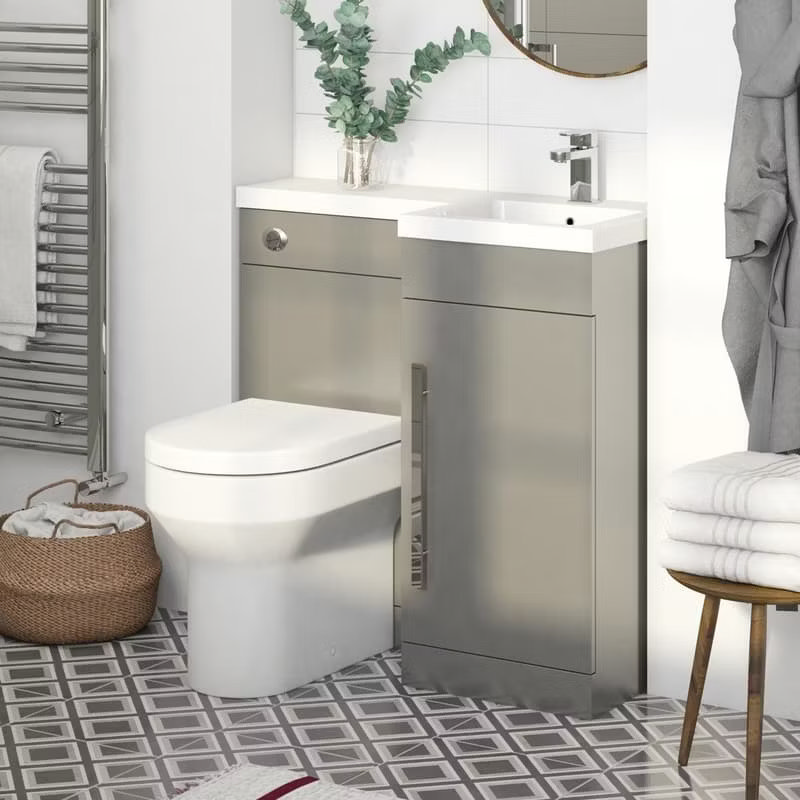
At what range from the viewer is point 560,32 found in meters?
3.56

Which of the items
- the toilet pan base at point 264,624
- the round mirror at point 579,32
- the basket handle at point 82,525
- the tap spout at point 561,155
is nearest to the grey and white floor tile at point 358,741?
the toilet pan base at point 264,624

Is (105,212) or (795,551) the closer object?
(795,551)

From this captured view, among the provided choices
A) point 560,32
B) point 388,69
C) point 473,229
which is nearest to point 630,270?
point 473,229

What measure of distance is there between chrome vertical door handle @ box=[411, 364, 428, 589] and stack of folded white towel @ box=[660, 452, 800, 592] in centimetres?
63

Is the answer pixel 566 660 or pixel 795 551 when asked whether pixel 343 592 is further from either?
pixel 795 551

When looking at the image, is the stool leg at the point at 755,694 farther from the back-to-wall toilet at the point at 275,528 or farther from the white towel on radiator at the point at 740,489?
the back-to-wall toilet at the point at 275,528

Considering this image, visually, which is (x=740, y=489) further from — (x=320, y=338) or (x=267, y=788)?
(x=320, y=338)

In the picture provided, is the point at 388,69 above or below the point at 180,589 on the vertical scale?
above

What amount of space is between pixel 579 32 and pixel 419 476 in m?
0.98

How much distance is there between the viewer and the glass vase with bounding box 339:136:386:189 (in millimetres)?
3740

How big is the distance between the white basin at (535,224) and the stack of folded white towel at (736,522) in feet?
1.66

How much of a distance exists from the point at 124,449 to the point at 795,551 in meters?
1.79

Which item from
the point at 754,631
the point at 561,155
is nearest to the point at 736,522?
the point at 754,631

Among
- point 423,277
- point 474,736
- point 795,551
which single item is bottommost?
point 474,736
